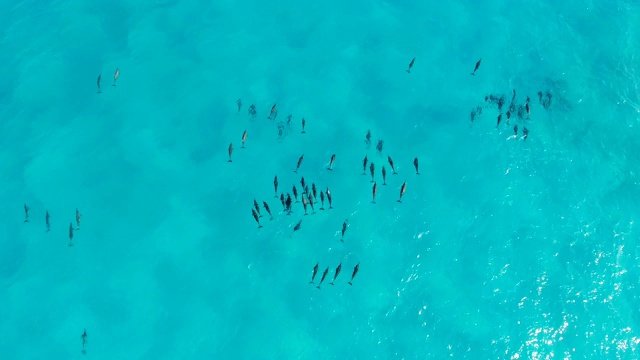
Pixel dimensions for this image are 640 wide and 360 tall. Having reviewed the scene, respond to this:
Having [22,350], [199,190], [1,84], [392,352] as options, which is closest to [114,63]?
[1,84]

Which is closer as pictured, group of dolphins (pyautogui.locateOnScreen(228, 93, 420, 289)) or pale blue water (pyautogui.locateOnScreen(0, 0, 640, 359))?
pale blue water (pyautogui.locateOnScreen(0, 0, 640, 359))

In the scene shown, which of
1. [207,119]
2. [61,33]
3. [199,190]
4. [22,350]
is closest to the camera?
[22,350]

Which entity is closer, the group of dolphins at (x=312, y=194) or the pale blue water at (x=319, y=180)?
the pale blue water at (x=319, y=180)

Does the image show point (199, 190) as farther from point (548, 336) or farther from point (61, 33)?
point (548, 336)

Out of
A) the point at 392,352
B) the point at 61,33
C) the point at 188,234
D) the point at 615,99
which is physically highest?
the point at 61,33

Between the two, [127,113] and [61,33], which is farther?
[61,33]

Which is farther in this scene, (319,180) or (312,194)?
(319,180)

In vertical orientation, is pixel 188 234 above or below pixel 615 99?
below

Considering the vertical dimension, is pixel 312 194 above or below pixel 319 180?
below
